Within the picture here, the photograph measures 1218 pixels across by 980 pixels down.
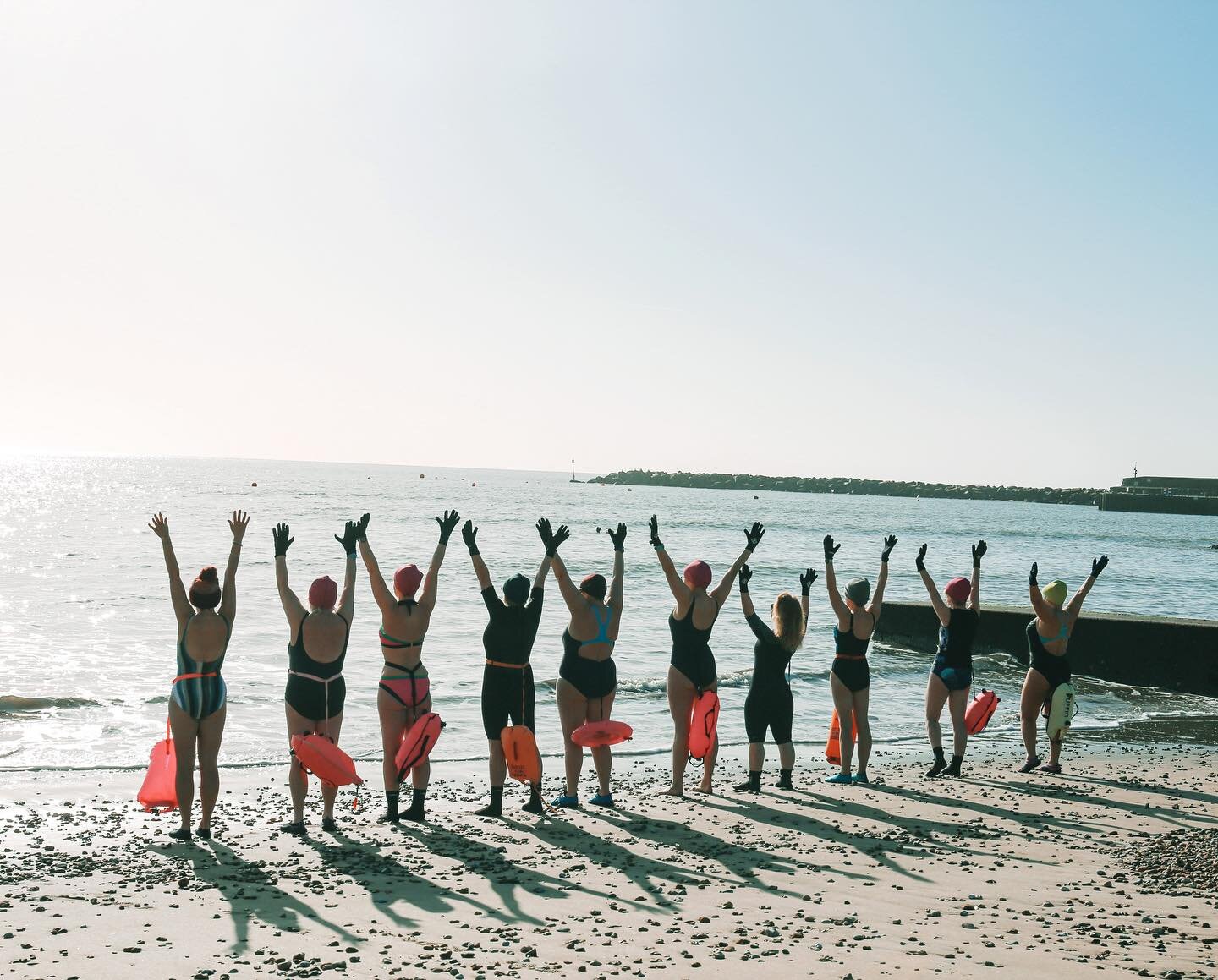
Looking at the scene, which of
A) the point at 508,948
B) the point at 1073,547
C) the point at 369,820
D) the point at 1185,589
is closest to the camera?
the point at 508,948

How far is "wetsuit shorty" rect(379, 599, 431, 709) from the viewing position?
24.3 ft

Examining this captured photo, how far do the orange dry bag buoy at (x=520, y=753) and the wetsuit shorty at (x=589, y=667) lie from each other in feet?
1.83

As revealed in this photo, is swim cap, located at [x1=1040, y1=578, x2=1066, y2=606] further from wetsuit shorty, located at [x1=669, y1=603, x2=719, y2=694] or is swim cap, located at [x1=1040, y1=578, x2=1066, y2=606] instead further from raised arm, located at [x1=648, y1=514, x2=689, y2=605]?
raised arm, located at [x1=648, y1=514, x2=689, y2=605]

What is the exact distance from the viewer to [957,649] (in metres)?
9.21

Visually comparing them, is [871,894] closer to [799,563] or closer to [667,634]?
[667,634]

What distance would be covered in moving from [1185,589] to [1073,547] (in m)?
29.6

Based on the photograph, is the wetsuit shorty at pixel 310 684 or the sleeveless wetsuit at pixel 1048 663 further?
the sleeveless wetsuit at pixel 1048 663

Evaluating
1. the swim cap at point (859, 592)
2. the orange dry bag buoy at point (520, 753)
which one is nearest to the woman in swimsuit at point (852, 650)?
the swim cap at point (859, 592)

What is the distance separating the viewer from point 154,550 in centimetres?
4119

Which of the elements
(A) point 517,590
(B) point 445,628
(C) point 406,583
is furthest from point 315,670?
(B) point 445,628

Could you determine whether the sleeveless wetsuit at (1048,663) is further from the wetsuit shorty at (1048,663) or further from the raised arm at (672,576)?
the raised arm at (672,576)

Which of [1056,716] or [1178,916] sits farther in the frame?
[1056,716]

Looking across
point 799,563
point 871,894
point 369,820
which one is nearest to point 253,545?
point 799,563

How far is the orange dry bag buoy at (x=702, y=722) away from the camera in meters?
8.34
